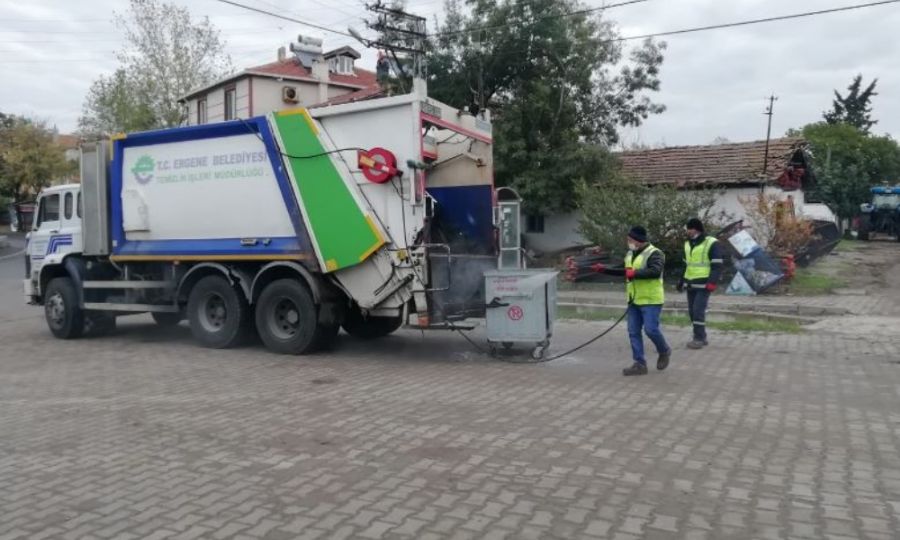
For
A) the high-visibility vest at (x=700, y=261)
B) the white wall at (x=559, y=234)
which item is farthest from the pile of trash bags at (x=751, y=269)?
the white wall at (x=559, y=234)

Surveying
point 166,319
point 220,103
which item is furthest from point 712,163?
point 220,103

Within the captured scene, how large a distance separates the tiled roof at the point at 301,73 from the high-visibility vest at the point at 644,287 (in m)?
25.2

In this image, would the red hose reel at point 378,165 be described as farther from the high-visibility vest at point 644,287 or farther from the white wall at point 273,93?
the white wall at point 273,93

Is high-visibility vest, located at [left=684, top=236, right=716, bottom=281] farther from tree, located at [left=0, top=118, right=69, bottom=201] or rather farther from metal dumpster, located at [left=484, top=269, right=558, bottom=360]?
tree, located at [left=0, top=118, right=69, bottom=201]

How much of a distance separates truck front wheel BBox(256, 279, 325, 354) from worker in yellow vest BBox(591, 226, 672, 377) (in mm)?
3735

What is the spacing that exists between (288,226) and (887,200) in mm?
34544

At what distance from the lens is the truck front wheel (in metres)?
9.15

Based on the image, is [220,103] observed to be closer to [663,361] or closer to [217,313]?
[217,313]

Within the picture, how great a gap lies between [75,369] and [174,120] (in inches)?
1076

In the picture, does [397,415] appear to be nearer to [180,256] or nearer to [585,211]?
[180,256]

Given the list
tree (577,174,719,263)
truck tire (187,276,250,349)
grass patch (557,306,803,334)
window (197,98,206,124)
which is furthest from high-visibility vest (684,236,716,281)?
window (197,98,206,124)

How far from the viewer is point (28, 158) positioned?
45.0 metres

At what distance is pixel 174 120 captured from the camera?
33.8 m

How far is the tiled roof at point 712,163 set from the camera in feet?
68.6
